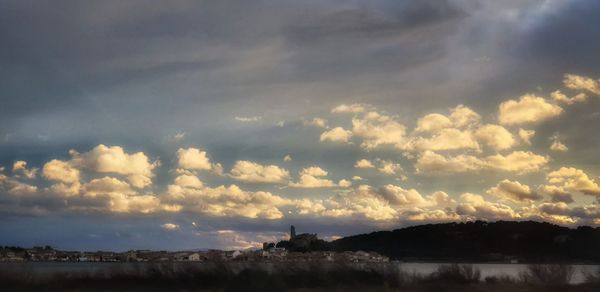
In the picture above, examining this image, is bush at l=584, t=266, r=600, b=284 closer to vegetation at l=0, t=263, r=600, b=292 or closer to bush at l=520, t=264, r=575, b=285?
vegetation at l=0, t=263, r=600, b=292

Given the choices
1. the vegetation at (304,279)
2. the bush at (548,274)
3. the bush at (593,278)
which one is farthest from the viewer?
the bush at (548,274)

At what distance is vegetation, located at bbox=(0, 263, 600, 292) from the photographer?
104 ft

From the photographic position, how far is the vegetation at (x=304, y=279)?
104 ft

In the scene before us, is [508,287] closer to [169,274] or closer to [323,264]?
[323,264]

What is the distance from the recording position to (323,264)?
34.9 metres

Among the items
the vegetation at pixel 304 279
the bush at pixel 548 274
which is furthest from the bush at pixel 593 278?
the bush at pixel 548 274

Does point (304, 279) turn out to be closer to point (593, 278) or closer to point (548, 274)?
point (548, 274)

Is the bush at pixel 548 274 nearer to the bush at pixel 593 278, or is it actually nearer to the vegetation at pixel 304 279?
the vegetation at pixel 304 279

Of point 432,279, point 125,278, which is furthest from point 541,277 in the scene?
point 125,278

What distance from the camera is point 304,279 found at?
1325 inches

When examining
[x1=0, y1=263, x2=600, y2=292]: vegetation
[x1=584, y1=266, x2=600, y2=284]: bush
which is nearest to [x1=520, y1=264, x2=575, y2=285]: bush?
[x1=0, y1=263, x2=600, y2=292]: vegetation

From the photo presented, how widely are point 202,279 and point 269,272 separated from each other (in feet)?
11.0

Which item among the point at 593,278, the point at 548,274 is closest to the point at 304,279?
the point at 548,274

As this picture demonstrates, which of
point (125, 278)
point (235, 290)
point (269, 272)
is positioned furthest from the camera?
point (125, 278)
